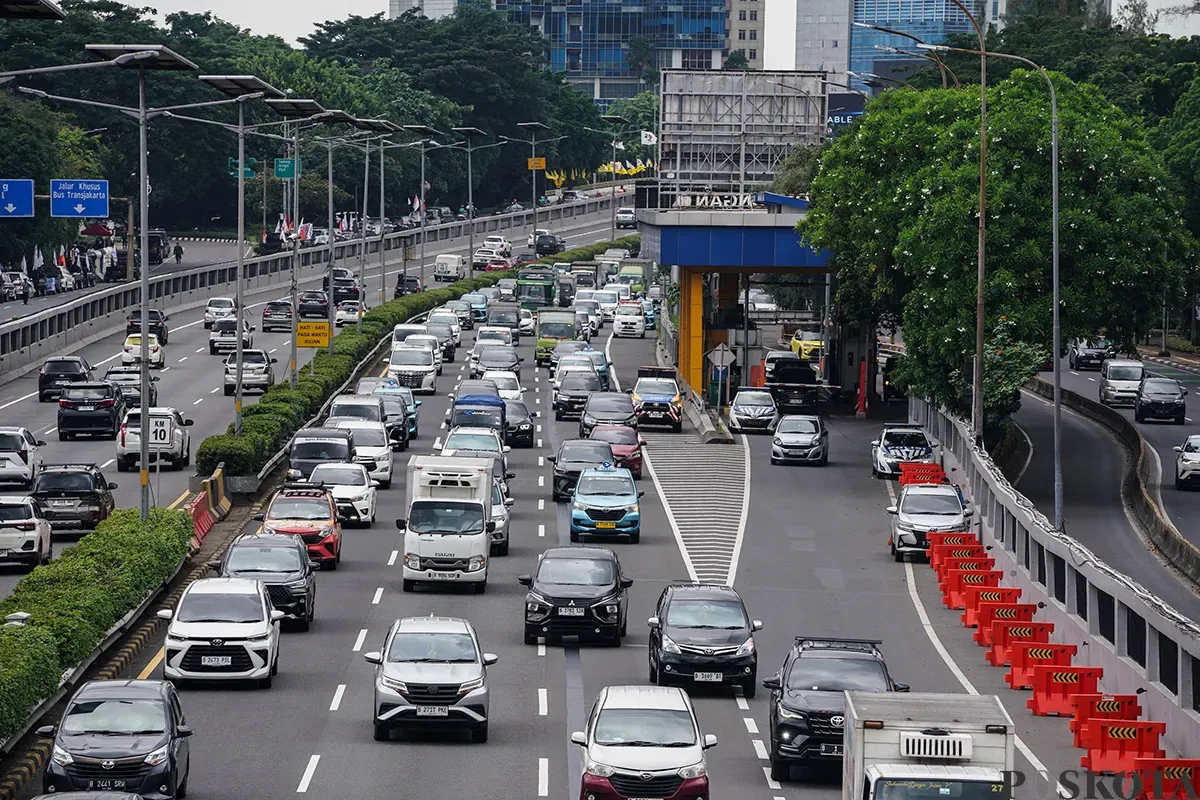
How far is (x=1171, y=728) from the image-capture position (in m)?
27.2

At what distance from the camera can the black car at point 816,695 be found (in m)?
25.0

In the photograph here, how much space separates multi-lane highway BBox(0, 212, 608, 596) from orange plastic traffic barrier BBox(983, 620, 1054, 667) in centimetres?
1803

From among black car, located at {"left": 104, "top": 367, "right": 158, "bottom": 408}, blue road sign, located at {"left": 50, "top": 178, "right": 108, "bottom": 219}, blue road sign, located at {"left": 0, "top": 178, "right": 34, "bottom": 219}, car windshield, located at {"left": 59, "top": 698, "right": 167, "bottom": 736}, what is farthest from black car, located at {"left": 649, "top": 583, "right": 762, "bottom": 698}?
black car, located at {"left": 104, "top": 367, "right": 158, "bottom": 408}

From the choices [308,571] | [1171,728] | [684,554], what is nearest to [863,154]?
[684,554]

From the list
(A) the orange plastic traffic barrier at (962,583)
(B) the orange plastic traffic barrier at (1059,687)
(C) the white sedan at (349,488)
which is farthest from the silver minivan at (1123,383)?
(B) the orange plastic traffic barrier at (1059,687)

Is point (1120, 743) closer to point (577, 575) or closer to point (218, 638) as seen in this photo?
point (577, 575)

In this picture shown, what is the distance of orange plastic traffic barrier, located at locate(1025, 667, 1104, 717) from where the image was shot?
99.5 ft

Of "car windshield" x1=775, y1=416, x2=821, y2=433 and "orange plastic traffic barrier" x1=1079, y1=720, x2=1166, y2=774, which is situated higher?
"car windshield" x1=775, y1=416, x2=821, y2=433

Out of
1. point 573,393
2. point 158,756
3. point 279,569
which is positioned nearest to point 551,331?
point 573,393

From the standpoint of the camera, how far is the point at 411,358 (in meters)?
74.4

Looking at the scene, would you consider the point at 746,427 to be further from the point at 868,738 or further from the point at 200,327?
the point at 868,738

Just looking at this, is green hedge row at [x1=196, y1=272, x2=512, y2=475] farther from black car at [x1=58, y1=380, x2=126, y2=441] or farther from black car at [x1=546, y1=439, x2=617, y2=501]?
black car at [x1=546, y1=439, x2=617, y2=501]

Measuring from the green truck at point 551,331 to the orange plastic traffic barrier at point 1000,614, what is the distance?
163ft

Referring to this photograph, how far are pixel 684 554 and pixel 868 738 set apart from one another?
24.7 m
